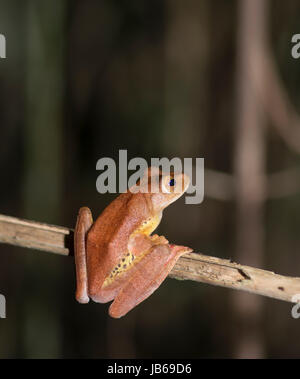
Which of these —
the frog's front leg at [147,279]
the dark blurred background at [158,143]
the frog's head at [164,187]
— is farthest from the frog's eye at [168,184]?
the dark blurred background at [158,143]

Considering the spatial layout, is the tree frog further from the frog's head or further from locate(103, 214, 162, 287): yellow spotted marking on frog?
the frog's head

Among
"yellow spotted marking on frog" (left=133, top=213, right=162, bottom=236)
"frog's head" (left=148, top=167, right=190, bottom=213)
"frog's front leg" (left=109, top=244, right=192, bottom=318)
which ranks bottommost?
"frog's front leg" (left=109, top=244, right=192, bottom=318)

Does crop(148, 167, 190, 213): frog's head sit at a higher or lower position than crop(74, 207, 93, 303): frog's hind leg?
higher

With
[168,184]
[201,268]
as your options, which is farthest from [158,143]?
[201,268]

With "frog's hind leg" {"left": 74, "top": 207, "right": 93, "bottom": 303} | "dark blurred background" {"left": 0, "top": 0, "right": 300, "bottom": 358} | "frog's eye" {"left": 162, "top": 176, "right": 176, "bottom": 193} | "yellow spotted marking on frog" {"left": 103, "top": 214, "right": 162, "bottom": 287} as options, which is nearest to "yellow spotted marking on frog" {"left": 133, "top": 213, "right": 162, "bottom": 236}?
"yellow spotted marking on frog" {"left": 103, "top": 214, "right": 162, "bottom": 287}

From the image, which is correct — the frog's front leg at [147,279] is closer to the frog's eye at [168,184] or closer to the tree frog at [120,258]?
the tree frog at [120,258]
